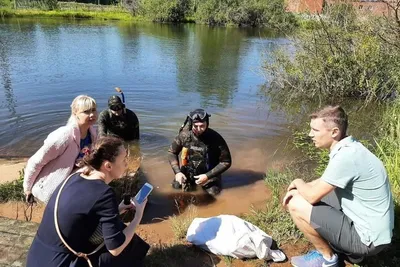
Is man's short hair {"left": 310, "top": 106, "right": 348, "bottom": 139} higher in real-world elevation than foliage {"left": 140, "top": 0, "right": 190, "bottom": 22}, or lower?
lower

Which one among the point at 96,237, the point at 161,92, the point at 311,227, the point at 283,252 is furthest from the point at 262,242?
the point at 161,92

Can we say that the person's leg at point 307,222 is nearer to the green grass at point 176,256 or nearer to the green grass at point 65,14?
the green grass at point 176,256

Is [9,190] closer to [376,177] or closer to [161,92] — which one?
[376,177]

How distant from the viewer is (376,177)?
262 cm

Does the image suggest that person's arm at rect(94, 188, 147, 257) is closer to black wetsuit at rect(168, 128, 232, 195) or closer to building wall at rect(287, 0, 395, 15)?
black wetsuit at rect(168, 128, 232, 195)

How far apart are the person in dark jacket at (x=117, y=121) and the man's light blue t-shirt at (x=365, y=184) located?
3.99 metres

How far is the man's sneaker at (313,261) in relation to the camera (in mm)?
2949

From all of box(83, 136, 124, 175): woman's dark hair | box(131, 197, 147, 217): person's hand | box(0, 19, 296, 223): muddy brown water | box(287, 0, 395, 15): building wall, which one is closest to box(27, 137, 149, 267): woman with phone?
box(83, 136, 124, 175): woman's dark hair

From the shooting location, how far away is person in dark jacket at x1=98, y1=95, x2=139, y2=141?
5867mm

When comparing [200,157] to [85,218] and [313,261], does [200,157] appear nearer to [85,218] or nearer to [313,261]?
[313,261]

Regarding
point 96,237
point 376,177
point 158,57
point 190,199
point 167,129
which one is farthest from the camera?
point 158,57

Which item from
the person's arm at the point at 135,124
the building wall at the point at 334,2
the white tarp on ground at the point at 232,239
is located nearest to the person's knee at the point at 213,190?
the white tarp on ground at the point at 232,239

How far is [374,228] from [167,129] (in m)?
6.02

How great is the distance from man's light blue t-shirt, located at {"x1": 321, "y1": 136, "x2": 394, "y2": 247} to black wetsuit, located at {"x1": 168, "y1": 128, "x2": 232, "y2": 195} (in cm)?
238
